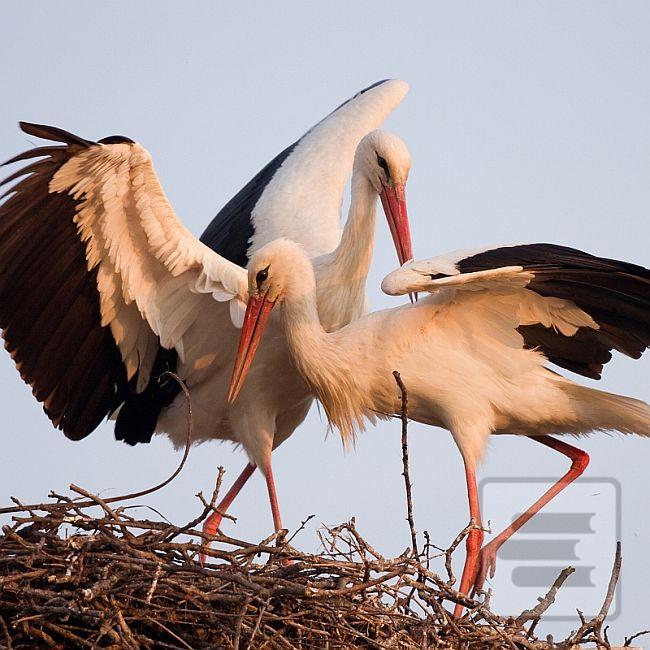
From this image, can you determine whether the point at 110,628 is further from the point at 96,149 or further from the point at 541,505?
the point at 541,505

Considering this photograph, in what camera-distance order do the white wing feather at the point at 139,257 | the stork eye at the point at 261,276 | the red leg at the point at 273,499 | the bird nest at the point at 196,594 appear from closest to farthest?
the bird nest at the point at 196,594 < the white wing feather at the point at 139,257 < the stork eye at the point at 261,276 < the red leg at the point at 273,499

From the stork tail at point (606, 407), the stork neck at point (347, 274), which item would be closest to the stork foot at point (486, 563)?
the stork tail at point (606, 407)

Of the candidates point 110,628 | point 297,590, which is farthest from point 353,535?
point 110,628

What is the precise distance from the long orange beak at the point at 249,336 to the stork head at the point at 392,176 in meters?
0.98

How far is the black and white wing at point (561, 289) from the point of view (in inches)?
258

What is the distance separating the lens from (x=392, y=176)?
7.94 m

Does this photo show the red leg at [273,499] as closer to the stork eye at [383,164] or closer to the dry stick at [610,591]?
the stork eye at [383,164]

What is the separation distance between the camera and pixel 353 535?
5805 mm

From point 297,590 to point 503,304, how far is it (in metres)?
2.04

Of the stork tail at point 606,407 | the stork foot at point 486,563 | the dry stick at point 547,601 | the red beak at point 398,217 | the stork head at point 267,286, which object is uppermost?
the red beak at point 398,217

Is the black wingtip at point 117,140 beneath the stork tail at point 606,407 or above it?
above

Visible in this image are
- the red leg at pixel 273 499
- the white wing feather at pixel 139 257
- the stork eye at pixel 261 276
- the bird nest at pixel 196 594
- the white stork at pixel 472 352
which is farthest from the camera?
the red leg at pixel 273 499

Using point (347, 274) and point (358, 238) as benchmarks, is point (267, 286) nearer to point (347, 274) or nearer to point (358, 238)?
point (347, 274)

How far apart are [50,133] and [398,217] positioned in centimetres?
203
